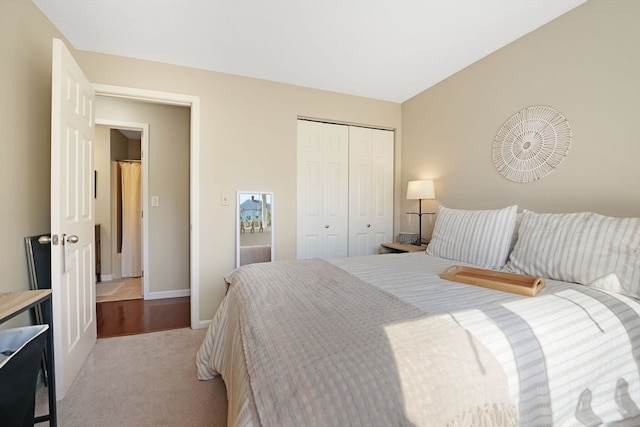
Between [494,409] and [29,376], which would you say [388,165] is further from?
[29,376]

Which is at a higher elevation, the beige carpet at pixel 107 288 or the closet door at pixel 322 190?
the closet door at pixel 322 190

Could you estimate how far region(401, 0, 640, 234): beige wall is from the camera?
168 centimetres

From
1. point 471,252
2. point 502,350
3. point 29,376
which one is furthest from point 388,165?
point 29,376

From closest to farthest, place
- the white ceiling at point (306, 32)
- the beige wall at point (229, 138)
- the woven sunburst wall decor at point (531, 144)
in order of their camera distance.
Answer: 1. the white ceiling at point (306, 32)
2. the woven sunburst wall decor at point (531, 144)
3. the beige wall at point (229, 138)

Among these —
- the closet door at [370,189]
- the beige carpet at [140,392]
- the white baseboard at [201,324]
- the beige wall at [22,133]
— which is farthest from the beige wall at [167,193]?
the closet door at [370,189]

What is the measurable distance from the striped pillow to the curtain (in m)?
4.92

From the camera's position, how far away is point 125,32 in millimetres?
2148

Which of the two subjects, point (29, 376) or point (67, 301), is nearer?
point (29, 376)

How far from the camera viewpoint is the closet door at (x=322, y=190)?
3.18 m

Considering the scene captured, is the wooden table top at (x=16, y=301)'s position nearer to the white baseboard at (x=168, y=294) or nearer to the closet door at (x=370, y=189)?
the white baseboard at (x=168, y=294)

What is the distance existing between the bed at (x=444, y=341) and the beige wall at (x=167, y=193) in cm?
208

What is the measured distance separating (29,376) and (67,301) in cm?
86

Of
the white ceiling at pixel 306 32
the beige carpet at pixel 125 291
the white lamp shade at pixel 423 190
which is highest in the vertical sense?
the white ceiling at pixel 306 32

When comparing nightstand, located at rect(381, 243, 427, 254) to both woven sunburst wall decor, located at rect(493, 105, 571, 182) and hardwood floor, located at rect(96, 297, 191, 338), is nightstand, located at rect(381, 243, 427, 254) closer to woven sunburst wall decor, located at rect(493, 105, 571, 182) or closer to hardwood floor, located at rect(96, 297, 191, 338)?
woven sunburst wall decor, located at rect(493, 105, 571, 182)
